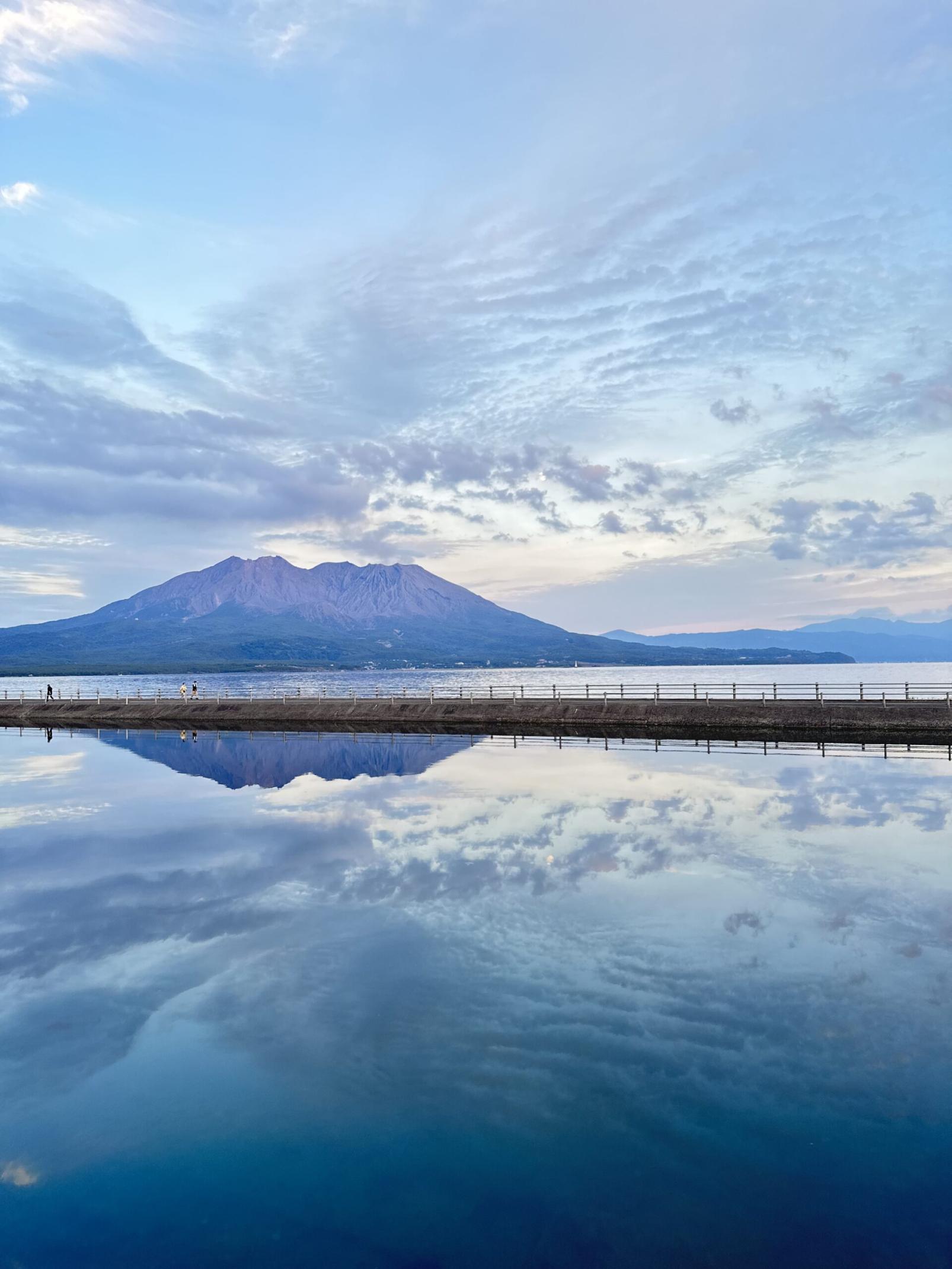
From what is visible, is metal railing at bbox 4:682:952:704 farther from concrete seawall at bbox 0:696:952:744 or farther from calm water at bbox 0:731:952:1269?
calm water at bbox 0:731:952:1269

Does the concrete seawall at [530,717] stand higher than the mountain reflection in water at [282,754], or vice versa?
the concrete seawall at [530,717]

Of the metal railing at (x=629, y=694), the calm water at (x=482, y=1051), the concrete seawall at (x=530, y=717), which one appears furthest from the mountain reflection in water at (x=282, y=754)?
the calm water at (x=482, y=1051)

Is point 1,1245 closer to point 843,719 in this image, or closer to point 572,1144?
point 572,1144

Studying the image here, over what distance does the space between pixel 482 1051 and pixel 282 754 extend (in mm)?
34590

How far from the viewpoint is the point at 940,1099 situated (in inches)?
346

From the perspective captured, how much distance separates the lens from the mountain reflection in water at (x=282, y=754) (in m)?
34.9

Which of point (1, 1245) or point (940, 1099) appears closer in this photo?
point (1, 1245)

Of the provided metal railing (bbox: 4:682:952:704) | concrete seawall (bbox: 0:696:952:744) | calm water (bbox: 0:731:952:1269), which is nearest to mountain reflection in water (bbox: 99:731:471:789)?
concrete seawall (bbox: 0:696:952:744)

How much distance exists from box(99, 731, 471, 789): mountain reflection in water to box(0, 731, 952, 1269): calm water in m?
13.1

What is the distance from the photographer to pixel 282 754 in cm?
4291

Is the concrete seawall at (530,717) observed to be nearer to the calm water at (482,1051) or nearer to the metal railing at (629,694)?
the metal railing at (629,694)

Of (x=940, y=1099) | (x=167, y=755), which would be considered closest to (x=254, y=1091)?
(x=940, y=1099)

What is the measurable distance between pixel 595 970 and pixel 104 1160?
23.2 feet

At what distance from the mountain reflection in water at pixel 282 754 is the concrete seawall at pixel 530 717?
590 cm
